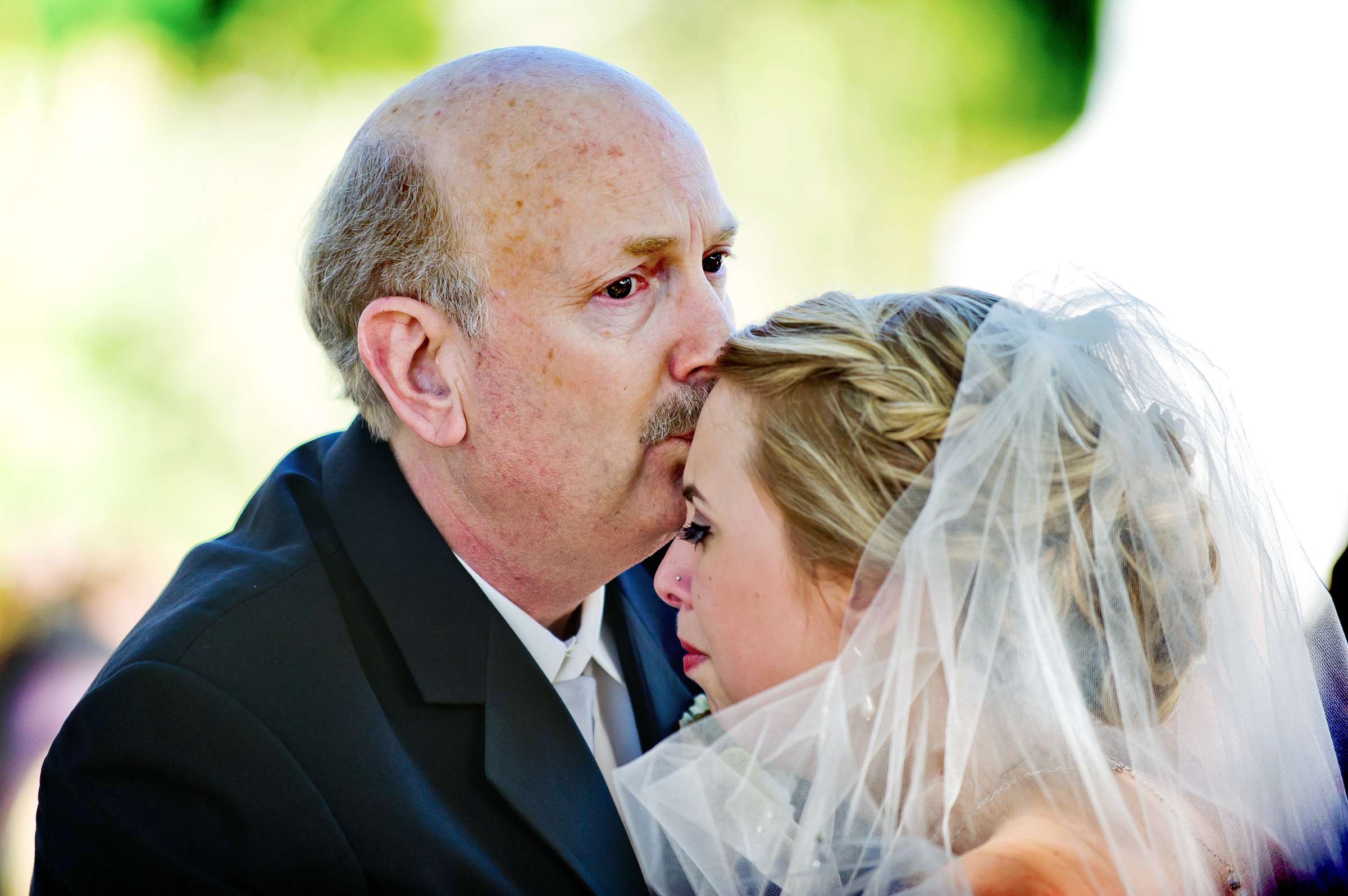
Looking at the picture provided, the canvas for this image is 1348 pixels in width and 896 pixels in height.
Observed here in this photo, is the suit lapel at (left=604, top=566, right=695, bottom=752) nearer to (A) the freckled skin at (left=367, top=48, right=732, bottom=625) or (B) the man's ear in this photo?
(A) the freckled skin at (left=367, top=48, right=732, bottom=625)

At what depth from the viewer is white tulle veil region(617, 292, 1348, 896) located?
1521mm

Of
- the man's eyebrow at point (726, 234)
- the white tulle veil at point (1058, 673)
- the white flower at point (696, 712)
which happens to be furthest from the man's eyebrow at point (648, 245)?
the white flower at point (696, 712)

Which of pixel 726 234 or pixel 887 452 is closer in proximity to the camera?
pixel 887 452

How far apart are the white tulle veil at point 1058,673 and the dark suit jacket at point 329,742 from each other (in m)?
0.23

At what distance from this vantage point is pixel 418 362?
2.09 m

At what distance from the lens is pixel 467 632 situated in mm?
1948

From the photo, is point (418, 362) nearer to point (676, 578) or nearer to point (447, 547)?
point (447, 547)

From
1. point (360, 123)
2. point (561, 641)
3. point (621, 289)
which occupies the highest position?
point (360, 123)

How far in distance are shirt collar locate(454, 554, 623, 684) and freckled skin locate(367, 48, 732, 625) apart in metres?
0.12

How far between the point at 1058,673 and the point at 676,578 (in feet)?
2.18

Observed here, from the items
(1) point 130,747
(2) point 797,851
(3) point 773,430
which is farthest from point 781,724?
(1) point 130,747

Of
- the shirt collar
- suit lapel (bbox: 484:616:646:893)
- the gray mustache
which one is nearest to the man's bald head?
the gray mustache

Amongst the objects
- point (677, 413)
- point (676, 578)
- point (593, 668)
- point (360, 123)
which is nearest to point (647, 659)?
point (593, 668)

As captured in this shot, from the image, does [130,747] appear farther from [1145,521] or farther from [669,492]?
[1145,521]
